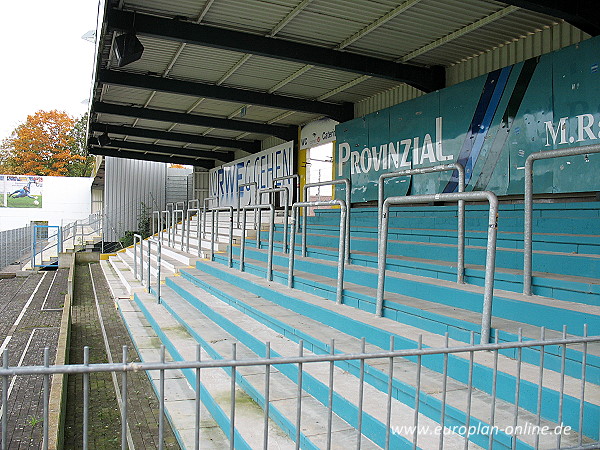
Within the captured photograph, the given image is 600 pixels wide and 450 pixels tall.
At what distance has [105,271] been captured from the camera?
48.3 ft

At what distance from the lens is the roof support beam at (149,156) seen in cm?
1955

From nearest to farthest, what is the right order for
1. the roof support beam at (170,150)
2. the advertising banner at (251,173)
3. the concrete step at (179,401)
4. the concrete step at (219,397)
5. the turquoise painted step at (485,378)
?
the turquoise painted step at (485,378)
the concrete step at (219,397)
the concrete step at (179,401)
the advertising banner at (251,173)
the roof support beam at (170,150)

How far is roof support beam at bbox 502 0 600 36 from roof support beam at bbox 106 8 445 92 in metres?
2.98

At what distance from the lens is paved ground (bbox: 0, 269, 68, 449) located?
4.67 m

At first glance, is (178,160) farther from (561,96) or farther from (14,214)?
(561,96)

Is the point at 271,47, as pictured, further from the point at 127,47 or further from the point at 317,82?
the point at 317,82

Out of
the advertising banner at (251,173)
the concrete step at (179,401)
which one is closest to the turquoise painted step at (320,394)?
the concrete step at (179,401)

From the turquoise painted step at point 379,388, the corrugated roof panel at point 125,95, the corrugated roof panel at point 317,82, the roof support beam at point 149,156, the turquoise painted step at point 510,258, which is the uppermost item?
the corrugated roof panel at point 317,82

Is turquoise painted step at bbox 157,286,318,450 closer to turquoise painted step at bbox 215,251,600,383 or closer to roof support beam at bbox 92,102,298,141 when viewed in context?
turquoise painted step at bbox 215,251,600,383

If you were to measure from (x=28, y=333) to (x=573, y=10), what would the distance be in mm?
8669

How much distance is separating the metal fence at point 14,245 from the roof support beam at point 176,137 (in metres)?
6.14

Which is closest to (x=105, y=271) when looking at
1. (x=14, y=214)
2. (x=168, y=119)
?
(x=168, y=119)

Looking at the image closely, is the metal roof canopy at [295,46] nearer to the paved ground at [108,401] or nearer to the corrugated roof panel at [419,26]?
the corrugated roof panel at [419,26]

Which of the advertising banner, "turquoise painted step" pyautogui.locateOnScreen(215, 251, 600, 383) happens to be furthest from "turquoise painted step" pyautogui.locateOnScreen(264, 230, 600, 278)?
the advertising banner
